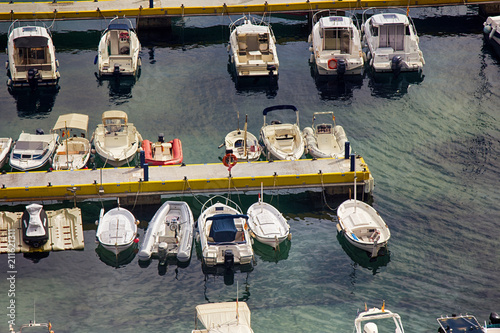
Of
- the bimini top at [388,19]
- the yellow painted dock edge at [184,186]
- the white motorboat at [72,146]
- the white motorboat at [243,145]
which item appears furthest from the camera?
the bimini top at [388,19]

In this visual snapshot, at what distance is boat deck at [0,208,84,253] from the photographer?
49000 millimetres

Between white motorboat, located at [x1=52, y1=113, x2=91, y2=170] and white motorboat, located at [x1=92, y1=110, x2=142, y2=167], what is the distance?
0.87 m

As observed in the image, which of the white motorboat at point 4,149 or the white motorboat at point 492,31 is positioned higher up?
the white motorboat at point 492,31

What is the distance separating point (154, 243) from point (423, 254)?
14728mm

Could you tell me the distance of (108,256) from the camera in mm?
49312

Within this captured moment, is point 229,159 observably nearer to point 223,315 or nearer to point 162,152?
point 162,152

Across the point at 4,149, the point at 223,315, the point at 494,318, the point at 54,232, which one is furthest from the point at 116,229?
the point at 494,318

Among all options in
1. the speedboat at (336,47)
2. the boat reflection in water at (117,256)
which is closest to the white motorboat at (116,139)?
the boat reflection in water at (117,256)

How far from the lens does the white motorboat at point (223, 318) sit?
41.4m

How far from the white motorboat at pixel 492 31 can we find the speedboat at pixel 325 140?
1966cm

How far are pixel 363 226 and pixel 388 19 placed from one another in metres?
24.5

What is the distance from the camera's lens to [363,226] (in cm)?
4994

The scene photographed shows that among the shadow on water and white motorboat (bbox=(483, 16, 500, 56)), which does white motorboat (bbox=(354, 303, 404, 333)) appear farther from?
white motorboat (bbox=(483, 16, 500, 56))

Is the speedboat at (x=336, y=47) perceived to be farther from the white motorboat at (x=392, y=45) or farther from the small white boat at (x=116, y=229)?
the small white boat at (x=116, y=229)
